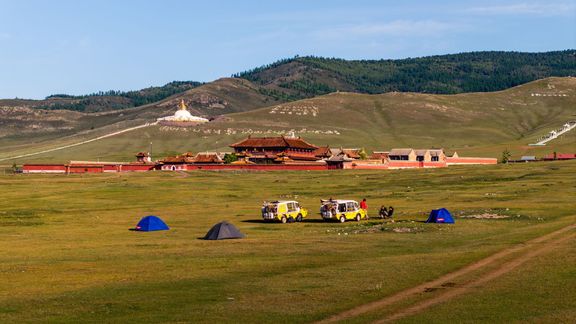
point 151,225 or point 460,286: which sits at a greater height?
point 460,286

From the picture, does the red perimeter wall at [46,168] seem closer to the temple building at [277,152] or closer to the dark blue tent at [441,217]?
the temple building at [277,152]

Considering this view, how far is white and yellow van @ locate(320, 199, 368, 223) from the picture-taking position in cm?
6367

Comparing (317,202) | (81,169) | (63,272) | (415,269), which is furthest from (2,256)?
(81,169)

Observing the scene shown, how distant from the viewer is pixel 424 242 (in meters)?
47.8

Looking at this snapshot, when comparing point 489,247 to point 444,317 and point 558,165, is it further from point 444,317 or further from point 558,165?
point 558,165

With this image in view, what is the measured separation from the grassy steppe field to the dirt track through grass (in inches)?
17.1

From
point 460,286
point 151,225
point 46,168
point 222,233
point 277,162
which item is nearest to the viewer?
point 460,286

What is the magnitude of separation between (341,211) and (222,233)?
15137mm

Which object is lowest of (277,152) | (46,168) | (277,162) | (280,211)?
(280,211)

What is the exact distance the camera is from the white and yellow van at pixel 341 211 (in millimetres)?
63666

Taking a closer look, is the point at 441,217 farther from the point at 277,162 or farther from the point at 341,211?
the point at 277,162

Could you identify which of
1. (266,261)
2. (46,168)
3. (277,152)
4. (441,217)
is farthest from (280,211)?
(277,152)

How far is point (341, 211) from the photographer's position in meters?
63.8

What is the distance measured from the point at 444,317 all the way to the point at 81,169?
5779 inches
